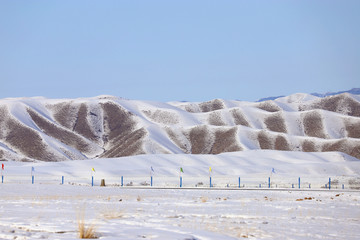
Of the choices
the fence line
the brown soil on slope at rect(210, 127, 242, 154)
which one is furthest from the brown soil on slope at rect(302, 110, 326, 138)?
the fence line

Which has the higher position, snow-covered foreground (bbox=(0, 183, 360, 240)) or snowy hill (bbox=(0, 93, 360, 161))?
snowy hill (bbox=(0, 93, 360, 161))

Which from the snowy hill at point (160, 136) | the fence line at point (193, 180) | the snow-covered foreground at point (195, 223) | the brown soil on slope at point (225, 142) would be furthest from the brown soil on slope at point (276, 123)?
the snow-covered foreground at point (195, 223)

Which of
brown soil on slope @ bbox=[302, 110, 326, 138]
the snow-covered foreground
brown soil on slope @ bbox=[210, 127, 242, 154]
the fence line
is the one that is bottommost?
the fence line

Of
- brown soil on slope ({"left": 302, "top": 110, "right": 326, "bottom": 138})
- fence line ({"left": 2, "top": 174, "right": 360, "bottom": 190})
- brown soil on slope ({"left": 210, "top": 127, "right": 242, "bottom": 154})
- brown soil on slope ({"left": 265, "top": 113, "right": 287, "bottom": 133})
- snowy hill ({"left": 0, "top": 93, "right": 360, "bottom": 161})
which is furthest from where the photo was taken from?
brown soil on slope ({"left": 265, "top": 113, "right": 287, "bottom": 133})

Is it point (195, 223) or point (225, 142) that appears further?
point (225, 142)

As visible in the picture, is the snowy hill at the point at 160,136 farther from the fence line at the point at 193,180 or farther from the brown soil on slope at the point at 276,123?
the fence line at the point at 193,180

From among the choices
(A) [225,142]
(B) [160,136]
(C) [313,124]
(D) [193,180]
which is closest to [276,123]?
(C) [313,124]

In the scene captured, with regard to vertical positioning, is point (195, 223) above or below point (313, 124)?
below

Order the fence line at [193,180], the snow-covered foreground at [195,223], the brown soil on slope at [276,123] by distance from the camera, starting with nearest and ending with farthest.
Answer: the snow-covered foreground at [195,223] < the fence line at [193,180] < the brown soil on slope at [276,123]

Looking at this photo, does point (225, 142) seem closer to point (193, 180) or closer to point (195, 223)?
point (193, 180)

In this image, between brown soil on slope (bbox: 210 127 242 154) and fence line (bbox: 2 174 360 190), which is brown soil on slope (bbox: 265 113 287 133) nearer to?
brown soil on slope (bbox: 210 127 242 154)

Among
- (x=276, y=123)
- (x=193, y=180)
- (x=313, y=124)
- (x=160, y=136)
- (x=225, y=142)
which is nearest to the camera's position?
(x=193, y=180)

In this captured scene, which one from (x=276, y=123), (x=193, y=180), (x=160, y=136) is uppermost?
(x=276, y=123)

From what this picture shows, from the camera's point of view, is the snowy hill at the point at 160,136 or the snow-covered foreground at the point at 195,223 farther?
the snowy hill at the point at 160,136
